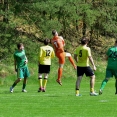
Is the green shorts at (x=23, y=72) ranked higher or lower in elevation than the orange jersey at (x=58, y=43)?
lower

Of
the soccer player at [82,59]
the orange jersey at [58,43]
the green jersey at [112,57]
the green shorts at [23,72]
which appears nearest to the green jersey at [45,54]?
the green shorts at [23,72]

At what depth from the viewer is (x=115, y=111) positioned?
41.4 ft

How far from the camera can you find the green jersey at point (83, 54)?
54.5 feet

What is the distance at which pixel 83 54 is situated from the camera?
1672cm

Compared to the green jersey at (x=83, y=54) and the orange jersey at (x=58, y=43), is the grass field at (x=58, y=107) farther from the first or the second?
the orange jersey at (x=58, y=43)

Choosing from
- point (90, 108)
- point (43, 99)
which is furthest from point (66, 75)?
point (90, 108)

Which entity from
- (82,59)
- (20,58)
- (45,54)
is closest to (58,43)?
(45,54)

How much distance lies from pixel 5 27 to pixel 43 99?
19562mm

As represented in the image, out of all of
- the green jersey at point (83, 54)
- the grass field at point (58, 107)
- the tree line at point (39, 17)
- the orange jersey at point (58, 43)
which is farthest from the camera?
the tree line at point (39, 17)

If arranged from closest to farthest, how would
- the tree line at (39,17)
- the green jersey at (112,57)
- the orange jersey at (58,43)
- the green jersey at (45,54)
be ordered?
the green jersey at (112,57) → the green jersey at (45,54) → the orange jersey at (58,43) → the tree line at (39,17)

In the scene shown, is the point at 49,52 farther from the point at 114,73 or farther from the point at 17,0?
the point at 17,0

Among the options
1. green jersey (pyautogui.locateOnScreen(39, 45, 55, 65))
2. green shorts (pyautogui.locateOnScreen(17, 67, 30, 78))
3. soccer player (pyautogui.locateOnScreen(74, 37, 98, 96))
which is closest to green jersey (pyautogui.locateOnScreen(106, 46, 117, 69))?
soccer player (pyautogui.locateOnScreen(74, 37, 98, 96))

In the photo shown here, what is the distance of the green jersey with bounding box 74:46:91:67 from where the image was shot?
1661 cm

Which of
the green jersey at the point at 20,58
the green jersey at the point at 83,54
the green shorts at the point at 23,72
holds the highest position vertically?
the green jersey at the point at 83,54
